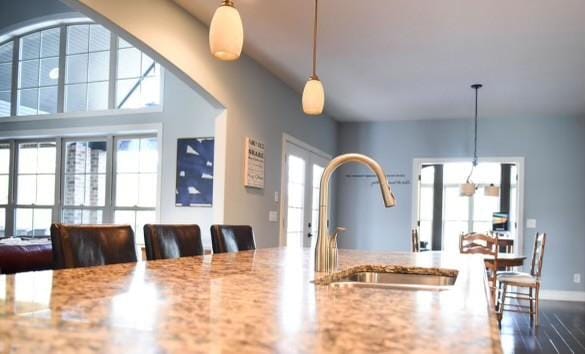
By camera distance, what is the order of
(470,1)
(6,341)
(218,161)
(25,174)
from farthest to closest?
(25,174), (218,161), (470,1), (6,341)

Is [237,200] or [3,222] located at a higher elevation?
[237,200]

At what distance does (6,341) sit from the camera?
61 centimetres

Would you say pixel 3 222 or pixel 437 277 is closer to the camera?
pixel 437 277

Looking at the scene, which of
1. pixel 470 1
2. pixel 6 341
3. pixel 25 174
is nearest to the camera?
pixel 6 341

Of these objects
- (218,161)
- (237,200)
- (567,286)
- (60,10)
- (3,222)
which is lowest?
(567,286)

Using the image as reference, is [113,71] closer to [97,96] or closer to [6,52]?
[97,96]

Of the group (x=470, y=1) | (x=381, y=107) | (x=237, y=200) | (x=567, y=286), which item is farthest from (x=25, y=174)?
(x=567, y=286)

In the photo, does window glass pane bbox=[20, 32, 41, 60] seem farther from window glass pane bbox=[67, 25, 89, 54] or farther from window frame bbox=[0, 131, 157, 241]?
window frame bbox=[0, 131, 157, 241]

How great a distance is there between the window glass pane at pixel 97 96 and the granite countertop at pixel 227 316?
527 centimetres

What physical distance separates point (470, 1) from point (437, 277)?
232 cm

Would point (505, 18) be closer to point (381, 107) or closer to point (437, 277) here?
point (437, 277)

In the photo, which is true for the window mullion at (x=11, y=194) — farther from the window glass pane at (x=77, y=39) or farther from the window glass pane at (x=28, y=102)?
the window glass pane at (x=77, y=39)

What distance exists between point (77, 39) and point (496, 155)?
230 inches

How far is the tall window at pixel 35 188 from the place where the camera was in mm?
6459
